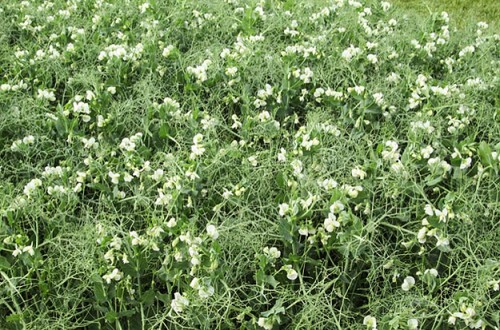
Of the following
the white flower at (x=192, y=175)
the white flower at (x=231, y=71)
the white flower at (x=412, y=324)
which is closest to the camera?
the white flower at (x=412, y=324)

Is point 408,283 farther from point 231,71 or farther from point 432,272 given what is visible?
point 231,71

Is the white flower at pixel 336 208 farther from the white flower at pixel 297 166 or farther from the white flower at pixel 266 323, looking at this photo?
the white flower at pixel 266 323

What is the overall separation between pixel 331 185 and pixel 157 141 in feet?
2.54

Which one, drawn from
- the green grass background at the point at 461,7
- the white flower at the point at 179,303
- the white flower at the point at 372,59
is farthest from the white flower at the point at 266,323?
the green grass background at the point at 461,7

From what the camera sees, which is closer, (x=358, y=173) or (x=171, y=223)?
(x=171, y=223)

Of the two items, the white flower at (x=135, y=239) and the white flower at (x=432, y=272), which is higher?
the white flower at (x=135, y=239)

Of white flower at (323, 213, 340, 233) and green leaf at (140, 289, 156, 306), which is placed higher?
white flower at (323, 213, 340, 233)

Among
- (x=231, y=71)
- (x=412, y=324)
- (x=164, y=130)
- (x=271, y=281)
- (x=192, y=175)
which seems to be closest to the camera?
(x=412, y=324)

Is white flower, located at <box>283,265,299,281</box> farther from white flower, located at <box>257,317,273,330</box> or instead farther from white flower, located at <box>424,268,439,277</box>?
white flower, located at <box>424,268,439,277</box>

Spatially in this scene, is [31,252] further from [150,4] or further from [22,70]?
[150,4]

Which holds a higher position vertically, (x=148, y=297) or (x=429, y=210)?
(x=429, y=210)

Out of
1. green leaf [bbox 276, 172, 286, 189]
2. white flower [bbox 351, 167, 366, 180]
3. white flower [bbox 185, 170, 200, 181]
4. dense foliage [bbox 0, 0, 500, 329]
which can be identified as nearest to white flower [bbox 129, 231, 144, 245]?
dense foliage [bbox 0, 0, 500, 329]

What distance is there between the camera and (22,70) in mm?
3076


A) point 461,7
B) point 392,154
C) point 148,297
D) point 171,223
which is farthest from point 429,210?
point 461,7
